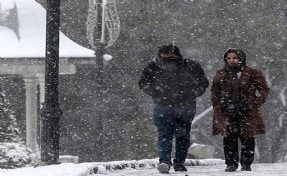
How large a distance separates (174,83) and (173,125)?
0.49 m

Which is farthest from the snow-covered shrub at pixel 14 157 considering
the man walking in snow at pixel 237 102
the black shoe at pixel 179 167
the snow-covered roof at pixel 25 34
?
the snow-covered roof at pixel 25 34

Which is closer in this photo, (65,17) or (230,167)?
(230,167)

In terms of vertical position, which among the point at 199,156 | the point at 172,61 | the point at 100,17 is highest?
the point at 100,17

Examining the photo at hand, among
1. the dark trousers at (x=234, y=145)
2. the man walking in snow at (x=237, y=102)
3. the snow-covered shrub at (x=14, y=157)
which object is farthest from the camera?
the snow-covered shrub at (x=14, y=157)

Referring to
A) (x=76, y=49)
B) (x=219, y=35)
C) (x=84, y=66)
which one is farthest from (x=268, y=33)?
(x=76, y=49)

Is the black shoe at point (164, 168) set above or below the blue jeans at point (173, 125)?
below

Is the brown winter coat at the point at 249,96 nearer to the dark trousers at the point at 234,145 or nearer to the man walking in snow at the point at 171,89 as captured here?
the dark trousers at the point at 234,145

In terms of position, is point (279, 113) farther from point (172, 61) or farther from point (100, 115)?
point (172, 61)

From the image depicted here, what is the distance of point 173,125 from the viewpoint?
33.0 ft

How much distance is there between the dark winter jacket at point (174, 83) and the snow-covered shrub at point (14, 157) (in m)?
1.98

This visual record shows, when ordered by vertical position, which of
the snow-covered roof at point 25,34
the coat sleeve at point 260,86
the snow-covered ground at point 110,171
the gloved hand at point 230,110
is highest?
the snow-covered roof at point 25,34

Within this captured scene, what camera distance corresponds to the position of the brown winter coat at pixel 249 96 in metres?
9.91

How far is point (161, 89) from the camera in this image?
986cm

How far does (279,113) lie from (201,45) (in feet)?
12.4
